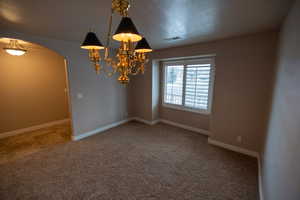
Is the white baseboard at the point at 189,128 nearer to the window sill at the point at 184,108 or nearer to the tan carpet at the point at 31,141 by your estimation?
the window sill at the point at 184,108

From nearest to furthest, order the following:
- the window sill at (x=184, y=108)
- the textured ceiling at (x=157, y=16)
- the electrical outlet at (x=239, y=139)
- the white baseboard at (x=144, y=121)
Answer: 1. the textured ceiling at (x=157, y=16)
2. the electrical outlet at (x=239, y=139)
3. the window sill at (x=184, y=108)
4. the white baseboard at (x=144, y=121)

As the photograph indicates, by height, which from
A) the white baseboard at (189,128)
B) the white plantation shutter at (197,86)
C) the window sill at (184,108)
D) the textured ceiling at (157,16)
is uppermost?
the textured ceiling at (157,16)

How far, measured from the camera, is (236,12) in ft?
5.28

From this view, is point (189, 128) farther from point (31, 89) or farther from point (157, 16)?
point (31, 89)

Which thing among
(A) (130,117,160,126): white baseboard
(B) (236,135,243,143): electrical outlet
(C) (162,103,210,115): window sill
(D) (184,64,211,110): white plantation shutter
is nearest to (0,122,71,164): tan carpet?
(A) (130,117,160,126): white baseboard

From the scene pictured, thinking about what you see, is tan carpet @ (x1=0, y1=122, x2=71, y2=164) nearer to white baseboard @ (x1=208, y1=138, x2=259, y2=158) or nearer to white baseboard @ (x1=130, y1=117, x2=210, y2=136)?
white baseboard @ (x1=130, y1=117, x2=210, y2=136)

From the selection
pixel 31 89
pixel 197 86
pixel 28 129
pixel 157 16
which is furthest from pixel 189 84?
pixel 28 129

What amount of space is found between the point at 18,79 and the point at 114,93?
249cm

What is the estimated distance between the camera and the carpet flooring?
1811mm

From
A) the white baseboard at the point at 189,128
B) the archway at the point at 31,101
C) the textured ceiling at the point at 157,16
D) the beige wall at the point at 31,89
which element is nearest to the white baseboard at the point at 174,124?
the white baseboard at the point at 189,128

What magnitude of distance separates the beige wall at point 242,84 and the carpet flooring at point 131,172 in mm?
501

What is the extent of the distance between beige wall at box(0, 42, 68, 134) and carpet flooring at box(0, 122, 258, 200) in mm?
1616

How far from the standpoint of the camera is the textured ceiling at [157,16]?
4.70 feet

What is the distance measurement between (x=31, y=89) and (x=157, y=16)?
410cm
